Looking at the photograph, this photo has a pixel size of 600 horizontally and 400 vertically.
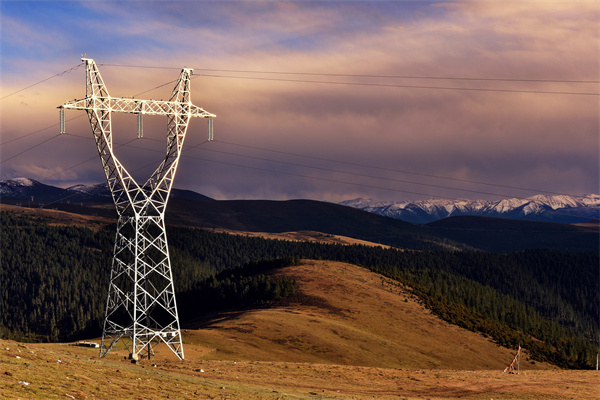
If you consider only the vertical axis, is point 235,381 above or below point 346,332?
above

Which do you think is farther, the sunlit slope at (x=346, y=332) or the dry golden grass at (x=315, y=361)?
the sunlit slope at (x=346, y=332)

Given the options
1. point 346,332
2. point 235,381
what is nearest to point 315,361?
point 346,332

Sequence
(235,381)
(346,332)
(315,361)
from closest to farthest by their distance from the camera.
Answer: (235,381) < (315,361) < (346,332)

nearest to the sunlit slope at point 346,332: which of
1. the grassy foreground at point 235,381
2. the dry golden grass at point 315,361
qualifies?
the dry golden grass at point 315,361

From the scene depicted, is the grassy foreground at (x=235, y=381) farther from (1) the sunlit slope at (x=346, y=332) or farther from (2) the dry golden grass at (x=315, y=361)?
(1) the sunlit slope at (x=346, y=332)

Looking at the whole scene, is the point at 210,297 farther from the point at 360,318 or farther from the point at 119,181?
the point at 119,181

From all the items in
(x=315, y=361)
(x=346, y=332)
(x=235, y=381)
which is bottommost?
(x=315, y=361)

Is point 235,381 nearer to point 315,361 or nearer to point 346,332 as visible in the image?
point 315,361
